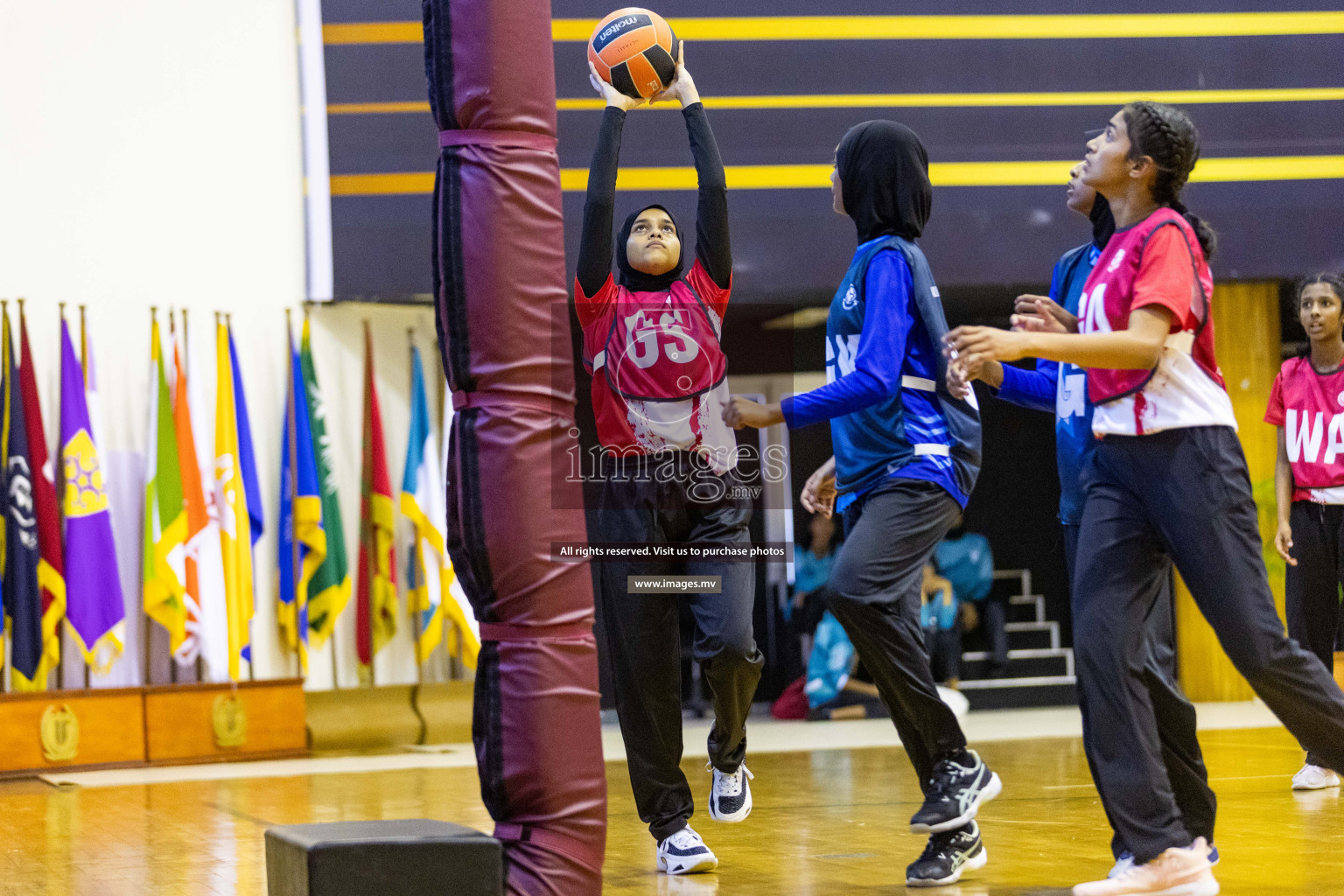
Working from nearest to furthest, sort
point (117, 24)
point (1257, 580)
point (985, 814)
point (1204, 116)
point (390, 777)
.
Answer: point (1257, 580) < point (985, 814) < point (390, 777) < point (117, 24) < point (1204, 116)

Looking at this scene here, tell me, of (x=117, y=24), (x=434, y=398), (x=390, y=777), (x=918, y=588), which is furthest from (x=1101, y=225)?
(x=117, y=24)

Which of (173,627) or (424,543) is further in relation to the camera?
(424,543)

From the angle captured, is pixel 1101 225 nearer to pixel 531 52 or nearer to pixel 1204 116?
pixel 531 52

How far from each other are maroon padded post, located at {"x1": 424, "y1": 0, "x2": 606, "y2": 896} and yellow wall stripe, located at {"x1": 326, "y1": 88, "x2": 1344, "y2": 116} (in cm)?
528

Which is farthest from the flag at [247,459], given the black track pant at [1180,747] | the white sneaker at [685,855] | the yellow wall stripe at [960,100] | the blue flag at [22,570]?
the black track pant at [1180,747]

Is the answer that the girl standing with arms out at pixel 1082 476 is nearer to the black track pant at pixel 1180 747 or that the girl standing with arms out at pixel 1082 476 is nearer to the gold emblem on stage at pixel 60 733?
the black track pant at pixel 1180 747

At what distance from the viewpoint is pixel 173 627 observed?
7344 mm

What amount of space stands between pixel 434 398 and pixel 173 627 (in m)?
1.97

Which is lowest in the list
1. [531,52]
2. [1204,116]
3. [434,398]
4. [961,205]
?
[434,398]

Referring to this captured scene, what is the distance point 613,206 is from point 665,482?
2.40 ft

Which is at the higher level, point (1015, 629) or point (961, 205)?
point (961, 205)

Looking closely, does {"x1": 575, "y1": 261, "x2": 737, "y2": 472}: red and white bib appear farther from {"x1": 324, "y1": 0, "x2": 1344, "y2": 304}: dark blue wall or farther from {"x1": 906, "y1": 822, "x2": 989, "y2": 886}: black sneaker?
{"x1": 324, "y1": 0, "x2": 1344, "y2": 304}: dark blue wall

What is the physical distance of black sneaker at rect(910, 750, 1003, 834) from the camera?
3.13 metres

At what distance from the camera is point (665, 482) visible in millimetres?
3607
